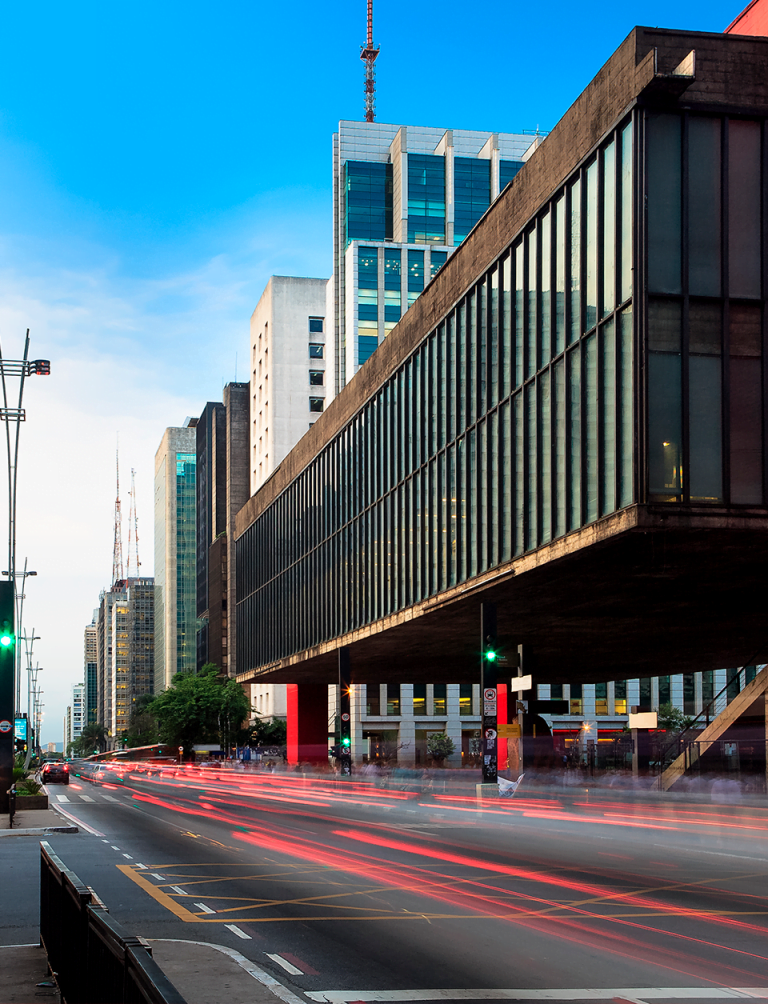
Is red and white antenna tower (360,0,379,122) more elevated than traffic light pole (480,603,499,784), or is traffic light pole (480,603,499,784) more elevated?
red and white antenna tower (360,0,379,122)

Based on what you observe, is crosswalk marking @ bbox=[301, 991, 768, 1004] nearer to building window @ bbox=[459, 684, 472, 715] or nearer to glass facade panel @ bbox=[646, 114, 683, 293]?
glass facade panel @ bbox=[646, 114, 683, 293]

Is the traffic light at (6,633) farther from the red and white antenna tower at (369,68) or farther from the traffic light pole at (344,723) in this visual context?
the red and white antenna tower at (369,68)

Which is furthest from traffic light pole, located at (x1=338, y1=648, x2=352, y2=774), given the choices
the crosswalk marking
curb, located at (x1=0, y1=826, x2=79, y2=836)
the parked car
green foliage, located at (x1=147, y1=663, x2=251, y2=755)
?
the crosswalk marking

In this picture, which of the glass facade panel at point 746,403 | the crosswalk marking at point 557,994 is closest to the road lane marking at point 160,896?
the crosswalk marking at point 557,994

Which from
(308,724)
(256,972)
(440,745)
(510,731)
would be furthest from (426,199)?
(256,972)

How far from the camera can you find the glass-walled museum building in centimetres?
2870

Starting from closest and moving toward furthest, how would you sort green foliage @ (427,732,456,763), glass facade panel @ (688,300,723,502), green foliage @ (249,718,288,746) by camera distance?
glass facade panel @ (688,300,723,502) < green foliage @ (427,732,456,763) < green foliage @ (249,718,288,746)

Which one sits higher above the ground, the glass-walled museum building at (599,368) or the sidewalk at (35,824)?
the glass-walled museum building at (599,368)

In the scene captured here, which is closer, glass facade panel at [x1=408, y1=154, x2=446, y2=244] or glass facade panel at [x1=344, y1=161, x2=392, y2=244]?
glass facade panel at [x1=408, y1=154, x2=446, y2=244]

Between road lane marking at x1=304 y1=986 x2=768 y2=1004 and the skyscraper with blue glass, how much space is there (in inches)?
4768

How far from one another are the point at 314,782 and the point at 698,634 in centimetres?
2226

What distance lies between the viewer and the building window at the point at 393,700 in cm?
11562

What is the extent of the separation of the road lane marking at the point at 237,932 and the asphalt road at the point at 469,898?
2 centimetres

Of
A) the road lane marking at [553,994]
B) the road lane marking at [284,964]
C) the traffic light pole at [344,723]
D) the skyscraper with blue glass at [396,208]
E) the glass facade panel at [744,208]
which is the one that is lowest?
the traffic light pole at [344,723]
